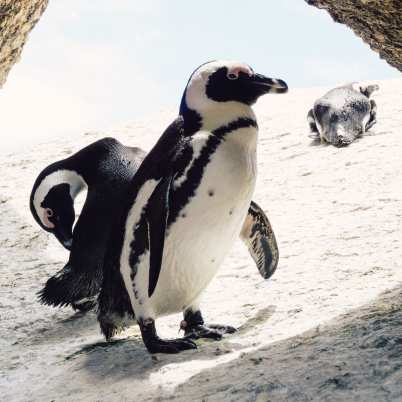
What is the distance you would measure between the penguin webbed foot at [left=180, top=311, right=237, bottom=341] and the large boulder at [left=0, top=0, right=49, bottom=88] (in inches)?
64.4

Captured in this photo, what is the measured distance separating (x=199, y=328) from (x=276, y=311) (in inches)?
10.9

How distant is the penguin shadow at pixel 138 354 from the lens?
2299 mm

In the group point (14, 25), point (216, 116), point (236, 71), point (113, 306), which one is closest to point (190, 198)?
point (216, 116)

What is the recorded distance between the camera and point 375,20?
229 centimetres

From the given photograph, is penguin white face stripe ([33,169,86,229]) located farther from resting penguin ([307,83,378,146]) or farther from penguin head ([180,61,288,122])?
resting penguin ([307,83,378,146])

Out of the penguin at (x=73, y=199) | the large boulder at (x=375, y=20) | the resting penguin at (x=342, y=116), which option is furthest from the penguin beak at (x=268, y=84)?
the resting penguin at (x=342, y=116)

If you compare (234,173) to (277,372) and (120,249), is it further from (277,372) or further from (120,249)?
(277,372)

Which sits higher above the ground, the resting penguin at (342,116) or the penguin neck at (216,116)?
the penguin neck at (216,116)

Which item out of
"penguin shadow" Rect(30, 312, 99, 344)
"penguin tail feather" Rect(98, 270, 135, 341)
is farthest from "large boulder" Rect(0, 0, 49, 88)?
"penguin tail feather" Rect(98, 270, 135, 341)

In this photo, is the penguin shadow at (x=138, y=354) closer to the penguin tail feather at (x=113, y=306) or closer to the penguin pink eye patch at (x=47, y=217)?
the penguin tail feather at (x=113, y=306)

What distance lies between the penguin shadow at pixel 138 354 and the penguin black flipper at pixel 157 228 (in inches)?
9.6

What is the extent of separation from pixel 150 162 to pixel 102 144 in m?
0.72

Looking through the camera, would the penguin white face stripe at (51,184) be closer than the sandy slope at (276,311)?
No

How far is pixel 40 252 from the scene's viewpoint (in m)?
3.99
